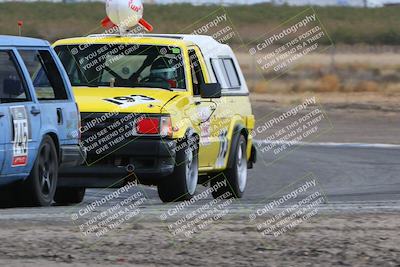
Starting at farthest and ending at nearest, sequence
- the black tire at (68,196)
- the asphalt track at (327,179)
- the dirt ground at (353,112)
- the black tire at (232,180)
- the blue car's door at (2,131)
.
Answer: the dirt ground at (353,112)
the black tire at (232,180)
the black tire at (68,196)
the asphalt track at (327,179)
the blue car's door at (2,131)

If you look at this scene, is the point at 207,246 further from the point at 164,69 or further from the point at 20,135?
the point at 164,69

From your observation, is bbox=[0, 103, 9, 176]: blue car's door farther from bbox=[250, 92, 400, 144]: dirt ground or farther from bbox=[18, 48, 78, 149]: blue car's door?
bbox=[250, 92, 400, 144]: dirt ground

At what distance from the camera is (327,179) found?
19.1 m

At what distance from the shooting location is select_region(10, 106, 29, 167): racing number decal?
37.0 feet

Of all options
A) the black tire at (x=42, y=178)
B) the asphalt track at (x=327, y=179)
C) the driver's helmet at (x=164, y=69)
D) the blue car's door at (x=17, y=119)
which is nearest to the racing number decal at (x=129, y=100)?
the driver's helmet at (x=164, y=69)

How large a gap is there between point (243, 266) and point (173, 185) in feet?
19.0

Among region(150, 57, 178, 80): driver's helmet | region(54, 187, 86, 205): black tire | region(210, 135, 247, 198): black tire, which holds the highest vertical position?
region(150, 57, 178, 80): driver's helmet

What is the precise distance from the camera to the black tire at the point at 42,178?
11758 mm

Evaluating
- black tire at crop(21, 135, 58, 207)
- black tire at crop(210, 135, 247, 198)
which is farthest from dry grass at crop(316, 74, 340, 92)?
black tire at crop(21, 135, 58, 207)

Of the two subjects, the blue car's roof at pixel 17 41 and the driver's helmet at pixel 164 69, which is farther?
the driver's helmet at pixel 164 69

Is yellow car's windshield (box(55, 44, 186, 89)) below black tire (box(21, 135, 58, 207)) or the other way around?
the other way around

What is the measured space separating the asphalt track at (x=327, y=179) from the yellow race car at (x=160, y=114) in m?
0.38

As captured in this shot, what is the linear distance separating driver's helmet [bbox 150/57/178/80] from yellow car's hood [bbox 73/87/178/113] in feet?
1.07

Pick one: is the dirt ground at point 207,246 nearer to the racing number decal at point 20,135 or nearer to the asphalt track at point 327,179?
the asphalt track at point 327,179
